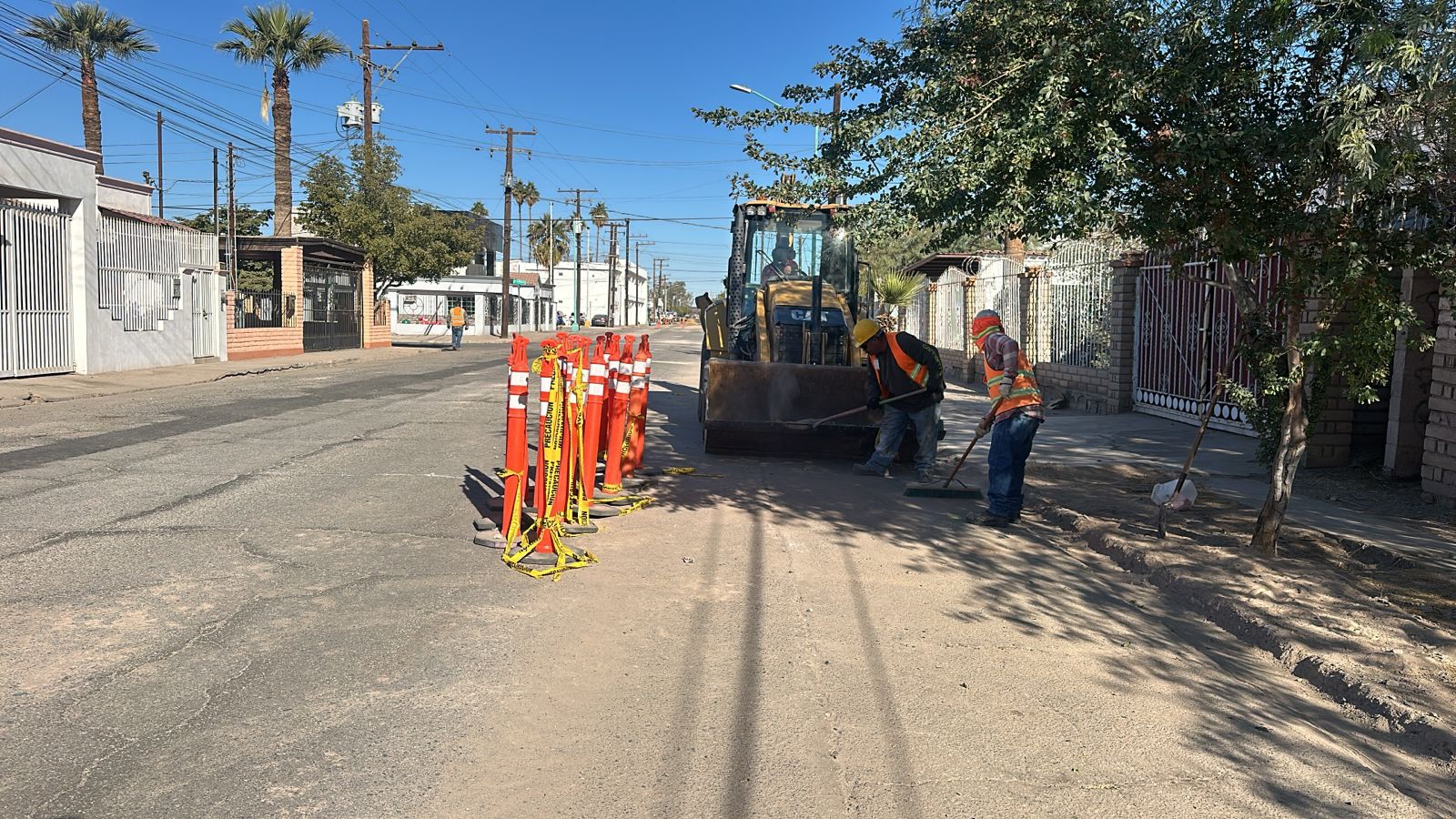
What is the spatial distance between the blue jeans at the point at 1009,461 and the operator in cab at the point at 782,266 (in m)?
5.68

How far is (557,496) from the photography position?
22.4ft

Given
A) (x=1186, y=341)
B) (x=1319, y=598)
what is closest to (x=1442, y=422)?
(x=1319, y=598)

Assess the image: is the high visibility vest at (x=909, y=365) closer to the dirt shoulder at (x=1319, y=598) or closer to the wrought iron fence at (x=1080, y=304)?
the dirt shoulder at (x=1319, y=598)

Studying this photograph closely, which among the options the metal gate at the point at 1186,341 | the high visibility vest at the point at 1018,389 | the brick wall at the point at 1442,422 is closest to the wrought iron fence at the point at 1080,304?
the metal gate at the point at 1186,341

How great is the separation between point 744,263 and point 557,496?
715 centimetres

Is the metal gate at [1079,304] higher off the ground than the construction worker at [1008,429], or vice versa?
the metal gate at [1079,304]

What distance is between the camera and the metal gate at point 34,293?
60.3 ft

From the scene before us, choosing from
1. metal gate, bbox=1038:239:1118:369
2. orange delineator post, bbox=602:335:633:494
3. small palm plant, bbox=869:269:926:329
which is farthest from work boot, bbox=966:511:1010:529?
small palm plant, bbox=869:269:926:329

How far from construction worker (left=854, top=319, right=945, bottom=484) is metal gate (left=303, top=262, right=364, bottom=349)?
26.5 meters

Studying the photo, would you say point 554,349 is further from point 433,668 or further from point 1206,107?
point 1206,107

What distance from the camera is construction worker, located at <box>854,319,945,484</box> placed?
10062mm

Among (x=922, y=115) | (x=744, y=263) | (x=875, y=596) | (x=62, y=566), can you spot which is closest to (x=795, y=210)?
(x=744, y=263)

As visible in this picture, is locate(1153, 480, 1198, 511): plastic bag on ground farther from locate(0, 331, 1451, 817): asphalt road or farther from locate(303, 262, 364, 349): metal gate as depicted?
locate(303, 262, 364, 349): metal gate

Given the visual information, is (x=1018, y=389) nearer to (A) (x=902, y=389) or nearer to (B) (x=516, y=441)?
(A) (x=902, y=389)
